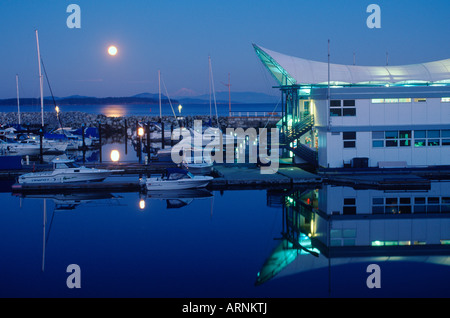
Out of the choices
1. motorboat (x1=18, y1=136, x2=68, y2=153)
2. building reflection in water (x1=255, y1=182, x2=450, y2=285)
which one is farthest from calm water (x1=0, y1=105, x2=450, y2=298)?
motorboat (x1=18, y1=136, x2=68, y2=153)

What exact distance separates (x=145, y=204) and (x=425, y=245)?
47.8 ft

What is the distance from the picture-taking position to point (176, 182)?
31172 millimetres

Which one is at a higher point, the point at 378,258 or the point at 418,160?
the point at 418,160

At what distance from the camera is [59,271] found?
18.1 metres

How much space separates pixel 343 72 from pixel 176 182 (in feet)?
61.9

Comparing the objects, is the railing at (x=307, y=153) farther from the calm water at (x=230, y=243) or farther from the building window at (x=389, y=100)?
the building window at (x=389, y=100)

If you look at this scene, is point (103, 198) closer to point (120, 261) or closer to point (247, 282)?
point (120, 261)

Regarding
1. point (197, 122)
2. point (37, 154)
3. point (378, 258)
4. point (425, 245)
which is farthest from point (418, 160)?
point (197, 122)

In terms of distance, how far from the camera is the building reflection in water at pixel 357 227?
19.0 metres

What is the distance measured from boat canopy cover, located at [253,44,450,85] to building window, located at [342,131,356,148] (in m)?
7.69

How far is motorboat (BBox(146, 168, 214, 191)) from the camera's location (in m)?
30.9

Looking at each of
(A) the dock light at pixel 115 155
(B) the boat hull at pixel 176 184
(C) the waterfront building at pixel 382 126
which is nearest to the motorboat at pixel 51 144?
(A) the dock light at pixel 115 155

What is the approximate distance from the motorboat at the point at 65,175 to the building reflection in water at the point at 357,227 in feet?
36.2

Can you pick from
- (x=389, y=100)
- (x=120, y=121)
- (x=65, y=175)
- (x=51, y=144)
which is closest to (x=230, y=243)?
(x=65, y=175)
